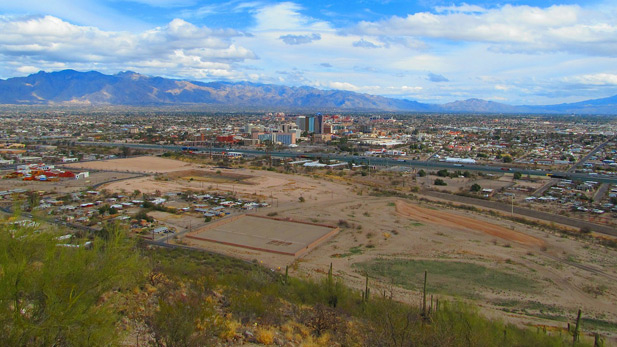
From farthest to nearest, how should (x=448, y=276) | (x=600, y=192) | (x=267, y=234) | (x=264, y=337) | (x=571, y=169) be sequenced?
1. (x=571, y=169)
2. (x=600, y=192)
3. (x=267, y=234)
4. (x=448, y=276)
5. (x=264, y=337)

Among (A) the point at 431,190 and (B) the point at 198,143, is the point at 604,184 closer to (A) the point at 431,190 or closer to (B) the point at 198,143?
(A) the point at 431,190

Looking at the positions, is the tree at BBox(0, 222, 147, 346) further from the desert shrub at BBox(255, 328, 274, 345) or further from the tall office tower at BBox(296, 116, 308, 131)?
A: the tall office tower at BBox(296, 116, 308, 131)

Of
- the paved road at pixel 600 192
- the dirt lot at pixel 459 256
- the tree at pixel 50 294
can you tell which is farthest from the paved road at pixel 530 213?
the tree at pixel 50 294

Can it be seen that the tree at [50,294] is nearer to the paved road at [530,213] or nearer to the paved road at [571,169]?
the paved road at [530,213]

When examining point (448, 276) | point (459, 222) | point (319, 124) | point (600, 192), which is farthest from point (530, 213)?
point (319, 124)

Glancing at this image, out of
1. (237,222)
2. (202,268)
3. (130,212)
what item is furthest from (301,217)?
(202,268)

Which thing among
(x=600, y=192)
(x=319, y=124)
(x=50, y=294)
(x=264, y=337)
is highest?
(x=319, y=124)

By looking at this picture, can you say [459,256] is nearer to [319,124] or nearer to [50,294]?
[50,294]
